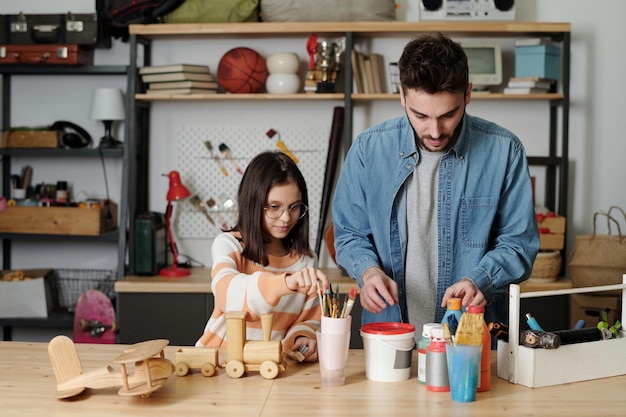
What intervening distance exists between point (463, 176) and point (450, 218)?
0.39 feet

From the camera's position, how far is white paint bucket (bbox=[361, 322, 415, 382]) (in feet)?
6.16

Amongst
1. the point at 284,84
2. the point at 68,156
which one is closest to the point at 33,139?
the point at 68,156

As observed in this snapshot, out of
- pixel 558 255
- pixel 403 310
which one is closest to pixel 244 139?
pixel 558 255

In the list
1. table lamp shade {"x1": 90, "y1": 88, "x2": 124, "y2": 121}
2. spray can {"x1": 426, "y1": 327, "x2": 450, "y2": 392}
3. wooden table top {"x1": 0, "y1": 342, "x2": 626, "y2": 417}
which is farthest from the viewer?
table lamp shade {"x1": 90, "y1": 88, "x2": 124, "y2": 121}

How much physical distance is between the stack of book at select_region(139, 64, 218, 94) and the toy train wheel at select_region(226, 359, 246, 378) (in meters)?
2.54

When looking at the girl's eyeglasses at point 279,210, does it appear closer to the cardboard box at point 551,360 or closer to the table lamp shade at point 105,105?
the cardboard box at point 551,360

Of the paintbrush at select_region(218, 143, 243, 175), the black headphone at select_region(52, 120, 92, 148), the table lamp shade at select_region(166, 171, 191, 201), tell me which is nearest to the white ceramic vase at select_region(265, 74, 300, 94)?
the paintbrush at select_region(218, 143, 243, 175)

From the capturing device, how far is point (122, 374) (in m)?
1.76

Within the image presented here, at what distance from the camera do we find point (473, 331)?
176 centimetres

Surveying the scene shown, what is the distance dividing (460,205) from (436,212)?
7 centimetres

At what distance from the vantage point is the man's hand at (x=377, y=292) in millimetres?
2037

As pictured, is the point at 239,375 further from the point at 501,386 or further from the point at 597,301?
the point at 597,301

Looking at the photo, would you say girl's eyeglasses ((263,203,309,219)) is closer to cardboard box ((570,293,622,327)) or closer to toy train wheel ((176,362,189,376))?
toy train wheel ((176,362,189,376))

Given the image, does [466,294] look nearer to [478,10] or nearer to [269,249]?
[269,249]
